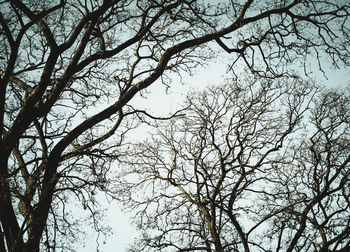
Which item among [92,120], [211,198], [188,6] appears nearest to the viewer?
[92,120]

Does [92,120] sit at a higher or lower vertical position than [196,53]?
lower

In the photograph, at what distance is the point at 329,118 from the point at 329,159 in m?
1.81

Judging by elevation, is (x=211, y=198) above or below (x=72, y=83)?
below

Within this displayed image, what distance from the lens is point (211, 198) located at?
28.2 feet

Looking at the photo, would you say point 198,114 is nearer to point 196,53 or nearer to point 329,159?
point 196,53

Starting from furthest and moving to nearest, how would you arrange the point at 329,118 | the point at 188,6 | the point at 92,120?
the point at 329,118 < the point at 188,6 < the point at 92,120

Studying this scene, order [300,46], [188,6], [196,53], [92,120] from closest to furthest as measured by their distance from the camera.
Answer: [92,120], [188,6], [300,46], [196,53]

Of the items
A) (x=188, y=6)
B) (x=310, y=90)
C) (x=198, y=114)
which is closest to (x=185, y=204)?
(x=198, y=114)

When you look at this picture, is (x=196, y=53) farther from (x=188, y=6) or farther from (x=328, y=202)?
(x=328, y=202)

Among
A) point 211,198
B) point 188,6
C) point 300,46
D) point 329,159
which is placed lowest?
point 211,198

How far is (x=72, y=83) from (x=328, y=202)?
1006cm

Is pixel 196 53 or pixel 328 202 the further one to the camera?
pixel 328 202

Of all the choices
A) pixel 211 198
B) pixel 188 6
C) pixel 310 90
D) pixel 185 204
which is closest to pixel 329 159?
pixel 310 90

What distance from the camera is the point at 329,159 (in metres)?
9.02
